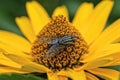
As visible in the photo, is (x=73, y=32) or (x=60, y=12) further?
(x=60, y=12)

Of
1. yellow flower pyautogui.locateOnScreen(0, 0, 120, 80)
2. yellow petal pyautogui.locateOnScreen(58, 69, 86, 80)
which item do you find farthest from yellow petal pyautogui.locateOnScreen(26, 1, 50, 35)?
yellow petal pyautogui.locateOnScreen(58, 69, 86, 80)

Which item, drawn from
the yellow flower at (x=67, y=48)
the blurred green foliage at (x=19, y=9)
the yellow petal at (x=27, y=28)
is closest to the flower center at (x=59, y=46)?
the yellow flower at (x=67, y=48)

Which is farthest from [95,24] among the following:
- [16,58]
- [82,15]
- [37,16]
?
[16,58]

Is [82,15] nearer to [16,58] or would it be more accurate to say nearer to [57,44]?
[57,44]

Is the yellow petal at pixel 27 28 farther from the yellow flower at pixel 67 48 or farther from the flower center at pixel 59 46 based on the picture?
the flower center at pixel 59 46

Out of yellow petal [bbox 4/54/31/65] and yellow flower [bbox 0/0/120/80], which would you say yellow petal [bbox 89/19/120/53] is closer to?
yellow flower [bbox 0/0/120/80]

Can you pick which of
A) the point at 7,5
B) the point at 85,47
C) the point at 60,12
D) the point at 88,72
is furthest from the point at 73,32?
the point at 7,5

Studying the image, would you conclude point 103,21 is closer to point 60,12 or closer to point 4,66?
point 60,12
